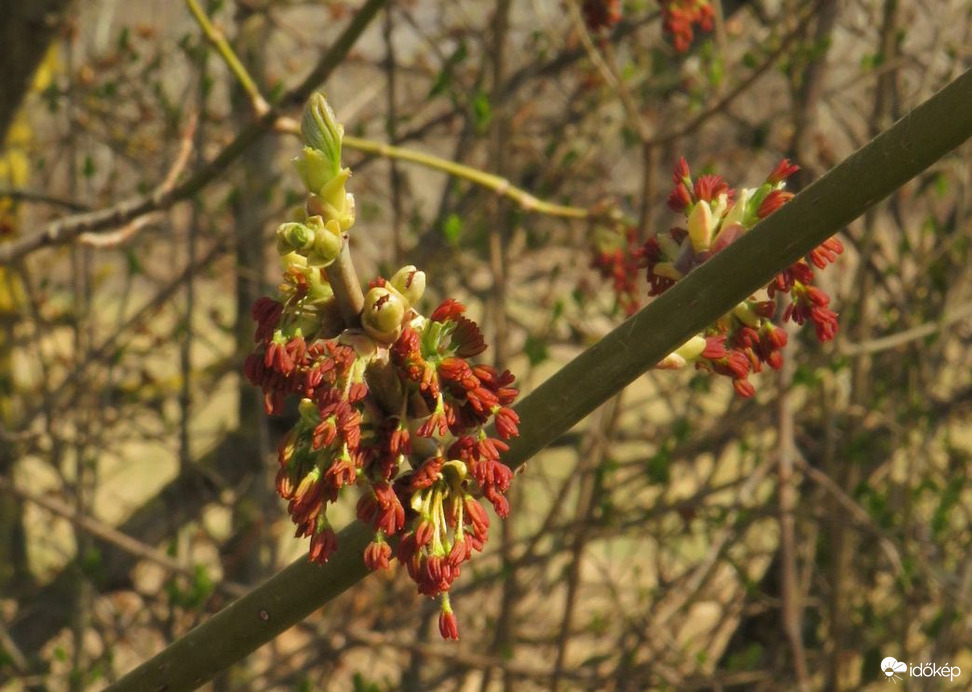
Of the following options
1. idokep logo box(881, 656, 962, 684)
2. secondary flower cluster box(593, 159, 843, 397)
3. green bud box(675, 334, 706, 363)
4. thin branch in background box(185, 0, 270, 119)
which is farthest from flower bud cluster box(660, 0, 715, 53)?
idokep logo box(881, 656, 962, 684)

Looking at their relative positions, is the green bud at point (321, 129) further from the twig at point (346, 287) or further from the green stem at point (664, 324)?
the green stem at point (664, 324)

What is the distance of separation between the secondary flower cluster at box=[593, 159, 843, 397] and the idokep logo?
281 centimetres

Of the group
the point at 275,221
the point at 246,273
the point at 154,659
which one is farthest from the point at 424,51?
the point at 154,659

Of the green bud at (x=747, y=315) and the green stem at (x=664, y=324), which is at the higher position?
the green bud at (x=747, y=315)

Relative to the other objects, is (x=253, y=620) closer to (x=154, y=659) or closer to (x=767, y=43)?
(x=154, y=659)

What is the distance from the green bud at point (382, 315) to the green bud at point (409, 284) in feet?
0.16

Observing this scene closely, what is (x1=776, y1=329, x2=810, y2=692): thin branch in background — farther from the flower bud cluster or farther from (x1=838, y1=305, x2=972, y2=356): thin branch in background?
the flower bud cluster

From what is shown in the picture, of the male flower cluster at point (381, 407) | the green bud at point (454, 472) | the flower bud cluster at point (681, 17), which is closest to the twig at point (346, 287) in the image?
the male flower cluster at point (381, 407)

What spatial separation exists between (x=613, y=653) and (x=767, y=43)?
7.01 ft

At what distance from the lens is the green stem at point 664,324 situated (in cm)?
88

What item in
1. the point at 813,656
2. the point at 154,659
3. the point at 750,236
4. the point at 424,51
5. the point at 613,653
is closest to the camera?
the point at 750,236

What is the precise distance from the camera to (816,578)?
4.51 meters

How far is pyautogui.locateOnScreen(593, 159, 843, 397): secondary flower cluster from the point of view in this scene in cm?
110

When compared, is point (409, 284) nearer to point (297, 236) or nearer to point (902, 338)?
point (297, 236)
